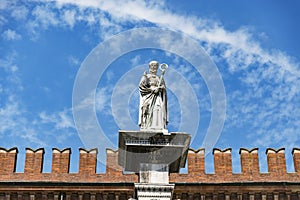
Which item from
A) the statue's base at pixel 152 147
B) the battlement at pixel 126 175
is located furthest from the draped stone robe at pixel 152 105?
the battlement at pixel 126 175

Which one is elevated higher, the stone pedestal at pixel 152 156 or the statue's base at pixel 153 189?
→ the stone pedestal at pixel 152 156

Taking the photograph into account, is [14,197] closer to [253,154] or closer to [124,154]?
[253,154]

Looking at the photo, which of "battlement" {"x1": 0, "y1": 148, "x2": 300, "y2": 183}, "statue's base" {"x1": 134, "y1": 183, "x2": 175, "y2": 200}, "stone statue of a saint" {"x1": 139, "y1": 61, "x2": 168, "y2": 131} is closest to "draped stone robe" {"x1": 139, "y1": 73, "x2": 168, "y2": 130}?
"stone statue of a saint" {"x1": 139, "y1": 61, "x2": 168, "y2": 131}

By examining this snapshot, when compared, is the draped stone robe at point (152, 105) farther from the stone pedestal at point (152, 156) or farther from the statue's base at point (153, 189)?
the statue's base at point (153, 189)

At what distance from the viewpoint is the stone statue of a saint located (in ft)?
30.2

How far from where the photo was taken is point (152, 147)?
8.85m

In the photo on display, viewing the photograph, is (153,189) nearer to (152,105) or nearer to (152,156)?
(152,156)

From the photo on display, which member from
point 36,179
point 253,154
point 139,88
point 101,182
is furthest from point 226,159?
point 139,88

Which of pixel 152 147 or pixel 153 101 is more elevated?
pixel 153 101

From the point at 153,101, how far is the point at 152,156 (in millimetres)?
921

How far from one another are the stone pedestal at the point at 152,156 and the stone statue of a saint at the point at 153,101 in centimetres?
30

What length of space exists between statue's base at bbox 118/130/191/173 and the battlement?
12.5 metres

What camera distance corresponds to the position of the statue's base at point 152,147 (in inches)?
347

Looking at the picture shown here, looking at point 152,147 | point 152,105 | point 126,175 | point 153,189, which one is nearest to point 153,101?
point 152,105
